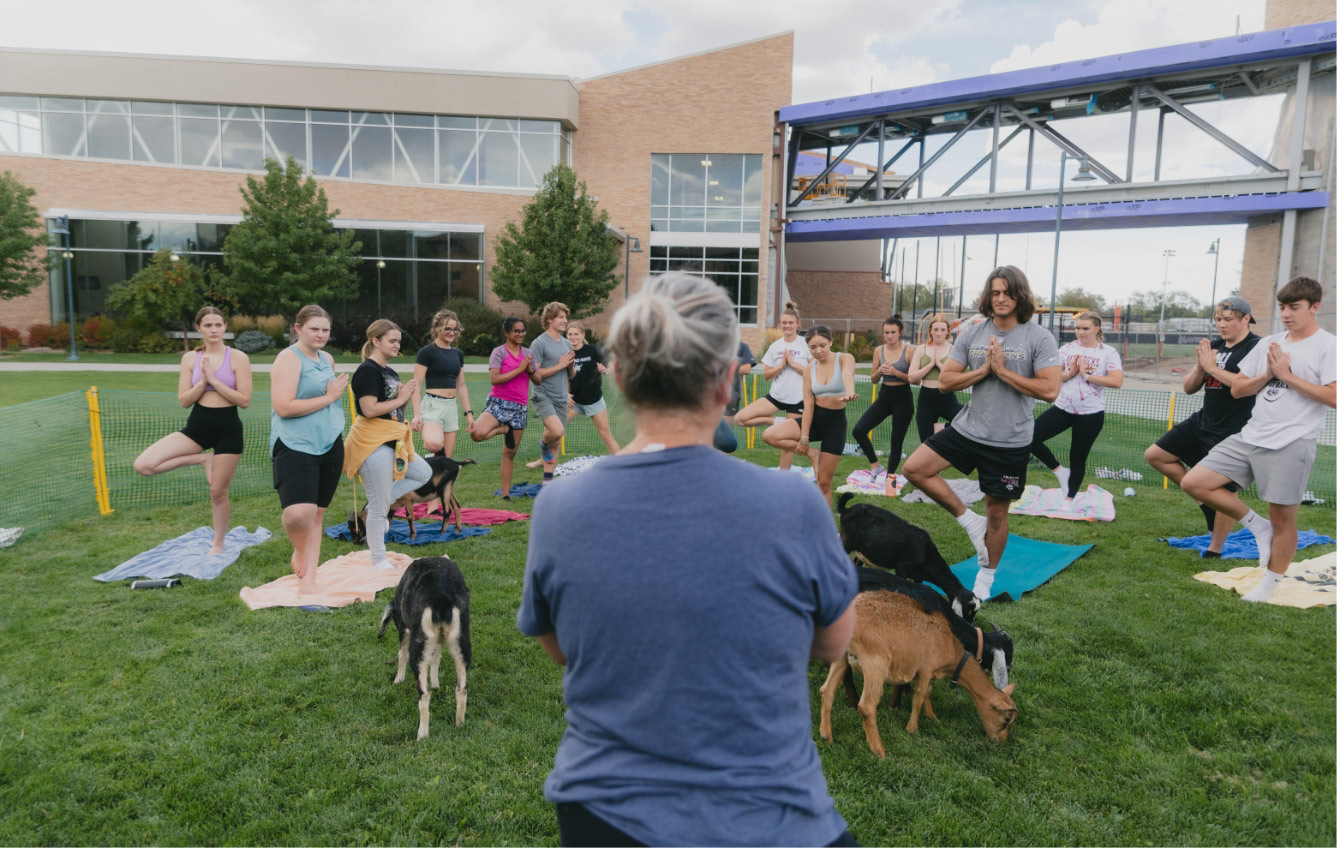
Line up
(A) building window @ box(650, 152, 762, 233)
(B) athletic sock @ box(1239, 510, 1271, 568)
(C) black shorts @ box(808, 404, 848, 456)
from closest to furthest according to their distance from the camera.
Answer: (B) athletic sock @ box(1239, 510, 1271, 568) → (C) black shorts @ box(808, 404, 848, 456) → (A) building window @ box(650, 152, 762, 233)

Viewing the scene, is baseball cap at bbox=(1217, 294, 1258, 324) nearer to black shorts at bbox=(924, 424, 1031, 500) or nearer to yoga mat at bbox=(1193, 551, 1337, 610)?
yoga mat at bbox=(1193, 551, 1337, 610)

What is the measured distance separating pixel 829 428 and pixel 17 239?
33340 millimetres

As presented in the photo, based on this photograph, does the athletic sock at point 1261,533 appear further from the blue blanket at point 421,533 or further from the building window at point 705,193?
the building window at point 705,193

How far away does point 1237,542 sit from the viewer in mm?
7199

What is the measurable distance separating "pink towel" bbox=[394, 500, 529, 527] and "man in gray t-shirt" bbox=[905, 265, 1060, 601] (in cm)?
411

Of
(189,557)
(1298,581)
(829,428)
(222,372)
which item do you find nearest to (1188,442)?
(1298,581)

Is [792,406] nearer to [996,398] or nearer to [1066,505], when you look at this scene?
[1066,505]

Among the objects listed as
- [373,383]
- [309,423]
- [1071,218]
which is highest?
[1071,218]

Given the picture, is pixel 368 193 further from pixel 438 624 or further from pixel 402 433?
pixel 438 624

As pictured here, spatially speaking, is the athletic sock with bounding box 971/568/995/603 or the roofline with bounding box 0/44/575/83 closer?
the athletic sock with bounding box 971/568/995/603

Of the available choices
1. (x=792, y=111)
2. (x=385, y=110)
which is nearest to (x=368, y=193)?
(x=385, y=110)

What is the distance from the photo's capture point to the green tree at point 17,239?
2833cm

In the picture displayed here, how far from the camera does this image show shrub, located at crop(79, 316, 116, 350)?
3006 cm

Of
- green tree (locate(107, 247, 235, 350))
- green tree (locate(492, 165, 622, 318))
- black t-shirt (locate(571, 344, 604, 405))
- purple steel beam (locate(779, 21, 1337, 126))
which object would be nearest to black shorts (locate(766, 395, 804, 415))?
black t-shirt (locate(571, 344, 604, 405))
